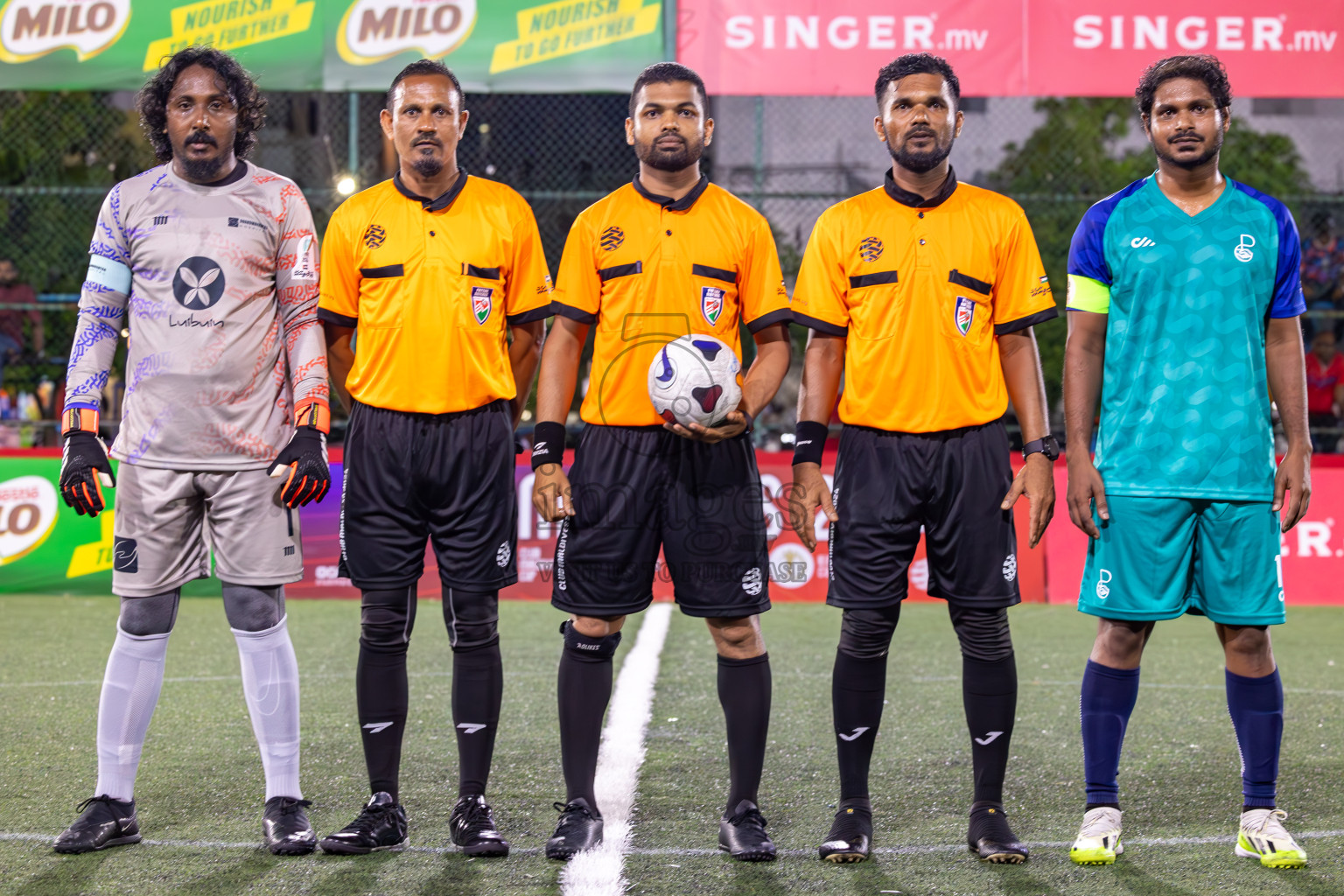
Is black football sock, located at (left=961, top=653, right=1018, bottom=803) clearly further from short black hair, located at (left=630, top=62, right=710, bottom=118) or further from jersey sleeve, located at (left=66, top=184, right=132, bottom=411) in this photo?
jersey sleeve, located at (left=66, top=184, right=132, bottom=411)

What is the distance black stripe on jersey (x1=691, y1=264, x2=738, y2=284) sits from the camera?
3.79 m

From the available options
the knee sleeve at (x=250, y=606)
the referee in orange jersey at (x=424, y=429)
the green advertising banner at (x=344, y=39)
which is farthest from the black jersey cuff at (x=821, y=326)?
the green advertising banner at (x=344, y=39)

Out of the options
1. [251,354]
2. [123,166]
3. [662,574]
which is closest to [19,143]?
[123,166]

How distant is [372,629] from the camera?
383 centimetres

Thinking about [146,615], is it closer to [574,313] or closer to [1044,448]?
[574,313]

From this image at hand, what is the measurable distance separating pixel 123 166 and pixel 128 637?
35.2ft

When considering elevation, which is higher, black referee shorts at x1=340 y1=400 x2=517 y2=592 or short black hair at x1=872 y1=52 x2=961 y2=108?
short black hair at x1=872 y1=52 x2=961 y2=108

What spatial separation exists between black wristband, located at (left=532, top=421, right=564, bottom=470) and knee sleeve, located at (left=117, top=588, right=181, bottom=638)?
113 centimetres

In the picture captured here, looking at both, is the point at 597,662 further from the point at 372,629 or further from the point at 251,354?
the point at 251,354

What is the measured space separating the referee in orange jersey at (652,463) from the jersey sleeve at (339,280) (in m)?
0.62

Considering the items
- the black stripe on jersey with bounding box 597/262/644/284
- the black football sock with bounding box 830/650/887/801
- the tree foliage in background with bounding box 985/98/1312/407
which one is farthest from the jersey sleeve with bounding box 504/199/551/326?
the tree foliage in background with bounding box 985/98/1312/407

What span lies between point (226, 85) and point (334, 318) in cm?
76

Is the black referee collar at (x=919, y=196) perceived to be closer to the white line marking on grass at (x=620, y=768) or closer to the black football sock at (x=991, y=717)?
the black football sock at (x=991, y=717)

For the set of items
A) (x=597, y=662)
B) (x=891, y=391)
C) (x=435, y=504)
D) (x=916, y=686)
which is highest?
(x=891, y=391)
